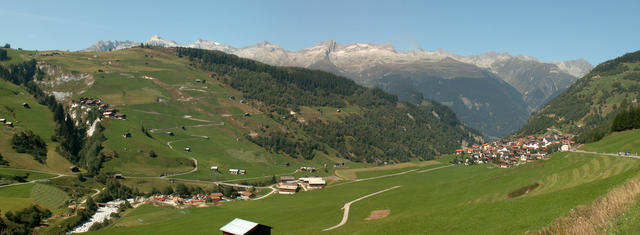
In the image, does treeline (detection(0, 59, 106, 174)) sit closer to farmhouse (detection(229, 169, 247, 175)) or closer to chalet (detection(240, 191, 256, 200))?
farmhouse (detection(229, 169, 247, 175))

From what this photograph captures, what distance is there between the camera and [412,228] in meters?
43.0

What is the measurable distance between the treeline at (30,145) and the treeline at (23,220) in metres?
45.0

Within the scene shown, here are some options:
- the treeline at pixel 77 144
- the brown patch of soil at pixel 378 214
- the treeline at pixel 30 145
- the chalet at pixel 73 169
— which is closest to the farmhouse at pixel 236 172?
the treeline at pixel 77 144

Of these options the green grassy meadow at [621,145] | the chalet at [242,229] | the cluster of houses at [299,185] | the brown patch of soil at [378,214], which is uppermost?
the green grassy meadow at [621,145]

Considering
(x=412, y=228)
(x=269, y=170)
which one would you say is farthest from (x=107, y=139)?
(x=412, y=228)

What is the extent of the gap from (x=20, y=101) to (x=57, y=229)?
371ft

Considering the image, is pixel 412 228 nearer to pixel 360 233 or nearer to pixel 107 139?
pixel 360 233

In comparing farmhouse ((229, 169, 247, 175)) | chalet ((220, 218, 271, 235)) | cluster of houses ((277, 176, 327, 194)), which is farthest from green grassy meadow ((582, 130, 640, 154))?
farmhouse ((229, 169, 247, 175))

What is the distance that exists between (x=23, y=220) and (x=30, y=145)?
58520 millimetres

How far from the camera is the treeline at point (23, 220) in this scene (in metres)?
74.9

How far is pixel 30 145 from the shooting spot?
427ft

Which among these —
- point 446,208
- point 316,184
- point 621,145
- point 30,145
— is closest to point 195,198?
point 316,184

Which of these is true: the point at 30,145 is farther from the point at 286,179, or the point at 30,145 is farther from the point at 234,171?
the point at 286,179

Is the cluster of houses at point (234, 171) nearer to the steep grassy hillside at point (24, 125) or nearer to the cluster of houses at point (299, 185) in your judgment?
the cluster of houses at point (299, 185)
